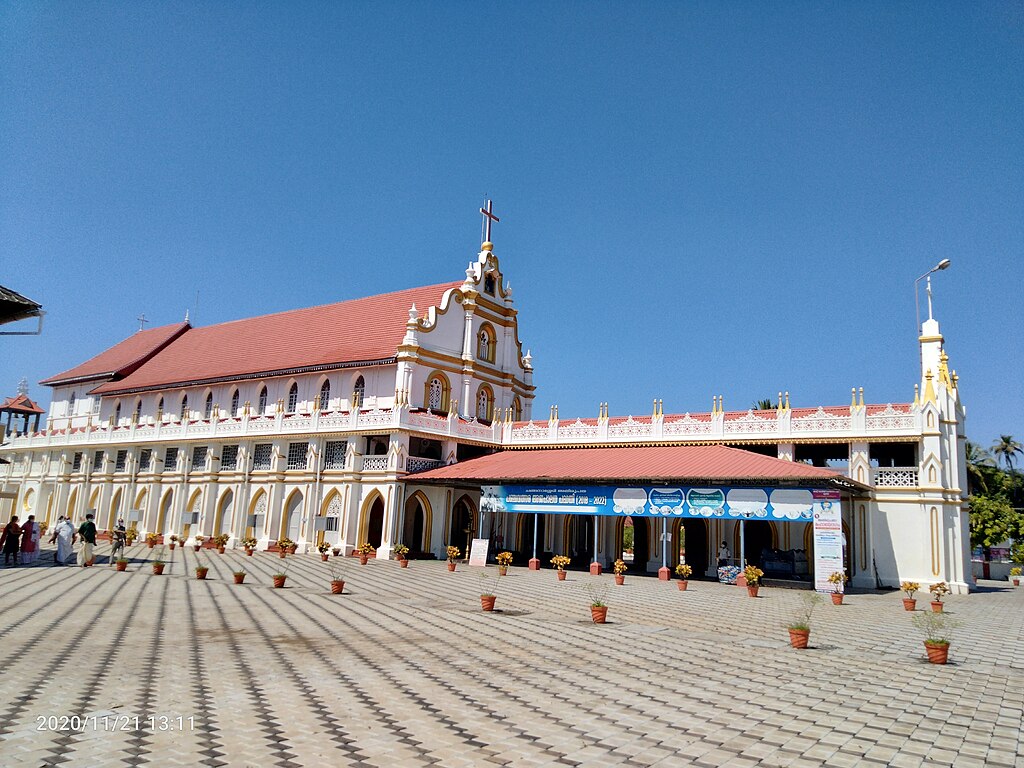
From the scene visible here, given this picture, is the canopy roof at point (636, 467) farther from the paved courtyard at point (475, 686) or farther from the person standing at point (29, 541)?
the person standing at point (29, 541)

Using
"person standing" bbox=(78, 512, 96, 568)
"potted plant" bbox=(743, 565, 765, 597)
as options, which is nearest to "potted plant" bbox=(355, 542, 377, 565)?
"person standing" bbox=(78, 512, 96, 568)

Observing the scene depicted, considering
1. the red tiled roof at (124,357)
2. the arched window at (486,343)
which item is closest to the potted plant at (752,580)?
the arched window at (486,343)

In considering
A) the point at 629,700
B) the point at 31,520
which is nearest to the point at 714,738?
the point at 629,700

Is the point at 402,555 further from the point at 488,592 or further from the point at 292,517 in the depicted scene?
the point at 488,592

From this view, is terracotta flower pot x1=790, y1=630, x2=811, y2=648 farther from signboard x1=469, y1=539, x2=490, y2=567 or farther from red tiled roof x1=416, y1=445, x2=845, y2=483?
signboard x1=469, y1=539, x2=490, y2=567

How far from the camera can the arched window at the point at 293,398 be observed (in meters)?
39.9

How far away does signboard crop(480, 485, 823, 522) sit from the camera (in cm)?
2347

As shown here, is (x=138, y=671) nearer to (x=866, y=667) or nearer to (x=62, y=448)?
(x=866, y=667)

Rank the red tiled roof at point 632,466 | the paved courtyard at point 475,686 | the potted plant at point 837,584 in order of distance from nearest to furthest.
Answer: the paved courtyard at point 475,686 < the potted plant at point 837,584 < the red tiled roof at point 632,466

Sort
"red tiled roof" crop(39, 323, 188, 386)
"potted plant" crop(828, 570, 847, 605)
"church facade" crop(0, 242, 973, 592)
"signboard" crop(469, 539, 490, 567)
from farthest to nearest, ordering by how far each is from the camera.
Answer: "red tiled roof" crop(39, 323, 188, 386) < "signboard" crop(469, 539, 490, 567) < "church facade" crop(0, 242, 973, 592) < "potted plant" crop(828, 570, 847, 605)

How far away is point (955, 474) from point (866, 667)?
18462 millimetres

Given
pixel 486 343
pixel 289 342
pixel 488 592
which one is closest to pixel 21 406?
pixel 289 342

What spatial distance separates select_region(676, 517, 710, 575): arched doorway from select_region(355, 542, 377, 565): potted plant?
12.8m

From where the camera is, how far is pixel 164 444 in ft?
142
